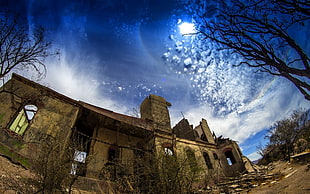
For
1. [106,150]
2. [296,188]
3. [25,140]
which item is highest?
[106,150]

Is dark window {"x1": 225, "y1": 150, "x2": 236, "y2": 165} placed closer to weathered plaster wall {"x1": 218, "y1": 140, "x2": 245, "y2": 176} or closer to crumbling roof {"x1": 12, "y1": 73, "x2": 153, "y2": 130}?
weathered plaster wall {"x1": 218, "y1": 140, "x2": 245, "y2": 176}

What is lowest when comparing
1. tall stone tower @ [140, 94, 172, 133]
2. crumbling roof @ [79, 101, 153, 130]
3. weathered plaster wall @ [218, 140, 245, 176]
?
weathered plaster wall @ [218, 140, 245, 176]

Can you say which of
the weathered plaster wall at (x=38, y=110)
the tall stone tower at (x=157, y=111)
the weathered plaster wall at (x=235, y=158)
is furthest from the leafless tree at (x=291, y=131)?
the weathered plaster wall at (x=38, y=110)

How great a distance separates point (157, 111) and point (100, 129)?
17.2ft

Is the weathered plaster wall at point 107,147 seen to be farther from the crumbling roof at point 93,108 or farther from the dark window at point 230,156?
the dark window at point 230,156

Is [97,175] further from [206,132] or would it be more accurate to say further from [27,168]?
[206,132]

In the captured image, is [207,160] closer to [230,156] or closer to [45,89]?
[230,156]

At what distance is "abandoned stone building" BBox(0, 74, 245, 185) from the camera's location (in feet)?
24.7

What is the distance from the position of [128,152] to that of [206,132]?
10.5 m

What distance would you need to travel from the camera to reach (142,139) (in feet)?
42.4

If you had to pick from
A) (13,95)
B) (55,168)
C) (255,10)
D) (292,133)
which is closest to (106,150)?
(13,95)

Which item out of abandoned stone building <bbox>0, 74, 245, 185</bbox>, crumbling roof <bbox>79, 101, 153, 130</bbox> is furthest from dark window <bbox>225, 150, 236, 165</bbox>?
crumbling roof <bbox>79, 101, 153, 130</bbox>

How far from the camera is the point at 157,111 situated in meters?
14.2

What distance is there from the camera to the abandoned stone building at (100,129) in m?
7.52
